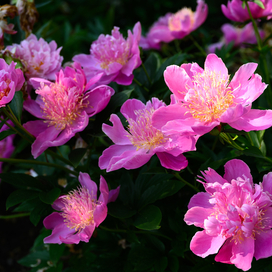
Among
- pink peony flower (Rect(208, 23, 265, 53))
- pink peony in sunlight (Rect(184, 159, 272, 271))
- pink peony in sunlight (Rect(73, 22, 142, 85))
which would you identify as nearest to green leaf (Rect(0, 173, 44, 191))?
pink peony in sunlight (Rect(73, 22, 142, 85))

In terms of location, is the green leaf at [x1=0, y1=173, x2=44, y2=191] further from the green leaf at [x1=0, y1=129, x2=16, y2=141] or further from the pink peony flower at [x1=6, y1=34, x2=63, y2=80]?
the pink peony flower at [x1=6, y1=34, x2=63, y2=80]

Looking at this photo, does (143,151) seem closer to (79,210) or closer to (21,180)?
(79,210)

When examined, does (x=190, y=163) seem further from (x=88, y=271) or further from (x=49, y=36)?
(x=49, y=36)

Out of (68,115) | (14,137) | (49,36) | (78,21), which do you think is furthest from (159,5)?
(68,115)

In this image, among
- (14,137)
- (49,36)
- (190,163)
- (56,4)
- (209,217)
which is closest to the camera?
(209,217)

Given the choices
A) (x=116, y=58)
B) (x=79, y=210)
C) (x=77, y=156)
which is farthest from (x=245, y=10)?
(x=79, y=210)

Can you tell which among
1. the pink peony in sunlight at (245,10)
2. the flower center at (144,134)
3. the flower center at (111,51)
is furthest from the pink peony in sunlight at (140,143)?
the pink peony in sunlight at (245,10)
